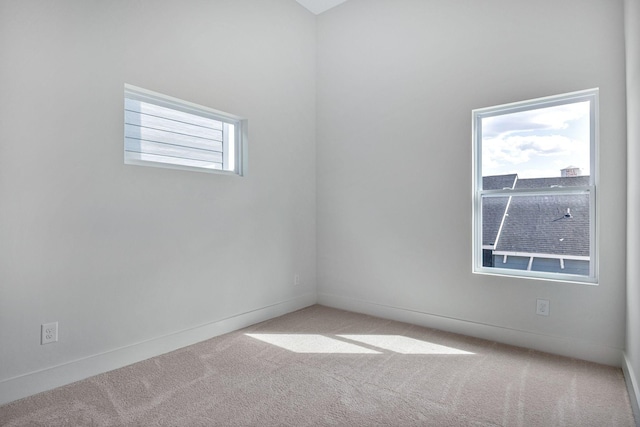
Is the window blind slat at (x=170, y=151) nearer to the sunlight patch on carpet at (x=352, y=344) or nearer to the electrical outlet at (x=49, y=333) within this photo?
the electrical outlet at (x=49, y=333)

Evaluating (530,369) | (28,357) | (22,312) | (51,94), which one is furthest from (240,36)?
(530,369)

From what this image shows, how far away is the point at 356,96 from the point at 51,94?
2715mm

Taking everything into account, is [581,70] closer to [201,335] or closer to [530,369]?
[530,369]

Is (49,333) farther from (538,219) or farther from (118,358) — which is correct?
(538,219)

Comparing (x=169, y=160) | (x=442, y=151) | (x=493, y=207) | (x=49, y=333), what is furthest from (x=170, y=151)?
(x=493, y=207)

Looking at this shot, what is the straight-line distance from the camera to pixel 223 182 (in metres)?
3.23

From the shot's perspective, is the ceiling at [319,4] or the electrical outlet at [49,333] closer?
the electrical outlet at [49,333]

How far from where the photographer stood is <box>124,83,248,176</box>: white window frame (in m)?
2.67

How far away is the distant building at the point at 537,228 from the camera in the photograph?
2.76 metres

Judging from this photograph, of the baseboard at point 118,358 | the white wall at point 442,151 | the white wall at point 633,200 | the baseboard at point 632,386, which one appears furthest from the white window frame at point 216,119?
the baseboard at point 632,386

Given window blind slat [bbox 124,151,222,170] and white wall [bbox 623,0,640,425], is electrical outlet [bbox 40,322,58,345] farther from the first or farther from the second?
white wall [bbox 623,0,640,425]

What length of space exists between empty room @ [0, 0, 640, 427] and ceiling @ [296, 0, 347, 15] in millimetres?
34

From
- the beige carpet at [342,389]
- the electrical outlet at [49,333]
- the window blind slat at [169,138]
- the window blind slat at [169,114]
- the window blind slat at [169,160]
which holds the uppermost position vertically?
the window blind slat at [169,114]

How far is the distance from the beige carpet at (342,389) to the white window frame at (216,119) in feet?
4.81
